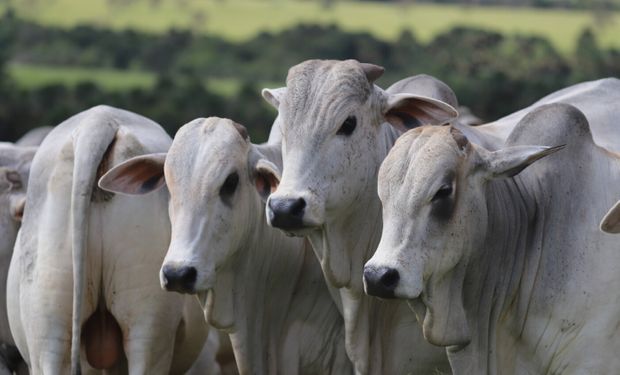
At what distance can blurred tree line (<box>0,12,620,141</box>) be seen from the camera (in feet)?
78.6

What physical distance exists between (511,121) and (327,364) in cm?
173

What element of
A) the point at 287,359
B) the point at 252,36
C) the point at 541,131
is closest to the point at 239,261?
the point at 287,359

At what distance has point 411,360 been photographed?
765 cm

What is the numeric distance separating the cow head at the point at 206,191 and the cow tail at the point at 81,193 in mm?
151

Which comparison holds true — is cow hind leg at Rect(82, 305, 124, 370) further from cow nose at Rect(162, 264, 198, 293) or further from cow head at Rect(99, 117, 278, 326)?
cow nose at Rect(162, 264, 198, 293)

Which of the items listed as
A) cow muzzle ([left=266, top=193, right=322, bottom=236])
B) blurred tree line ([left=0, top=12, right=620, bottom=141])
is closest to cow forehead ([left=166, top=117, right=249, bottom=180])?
cow muzzle ([left=266, top=193, right=322, bottom=236])

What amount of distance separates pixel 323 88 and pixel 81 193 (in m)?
1.44

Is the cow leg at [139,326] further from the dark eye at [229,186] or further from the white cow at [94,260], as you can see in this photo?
the dark eye at [229,186]

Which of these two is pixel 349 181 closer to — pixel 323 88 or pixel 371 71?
pixel 323 88

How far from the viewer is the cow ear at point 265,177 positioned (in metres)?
7.52

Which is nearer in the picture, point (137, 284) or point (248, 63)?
point (137, 284)

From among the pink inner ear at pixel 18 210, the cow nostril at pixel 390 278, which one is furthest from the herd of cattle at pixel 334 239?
the pink inner ear at pixel 18 210

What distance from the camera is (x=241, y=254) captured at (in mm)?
7844

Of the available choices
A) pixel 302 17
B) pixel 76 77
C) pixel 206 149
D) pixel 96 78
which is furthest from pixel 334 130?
pixel 302 17
